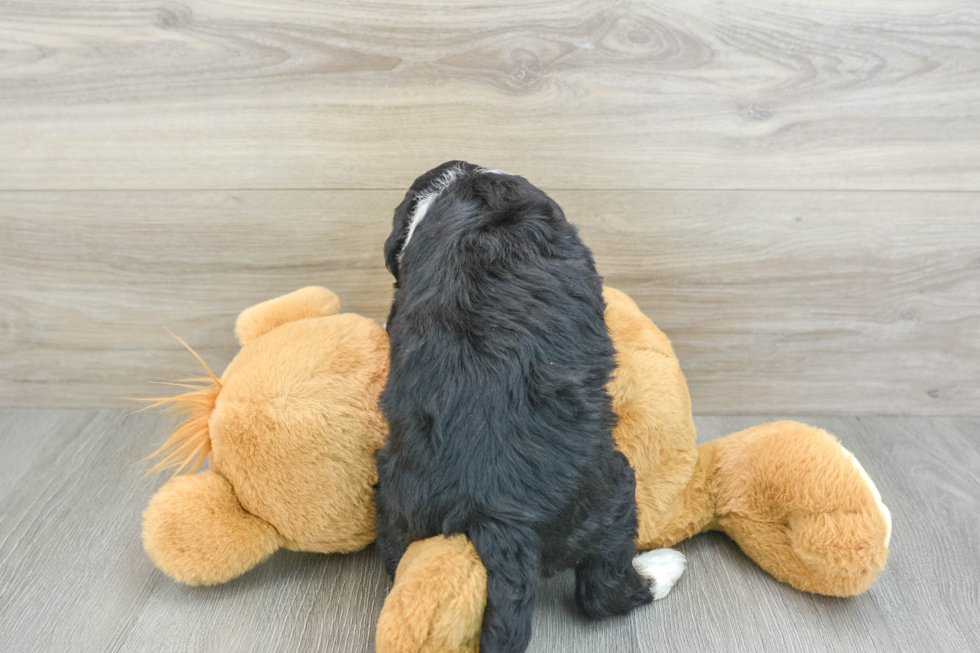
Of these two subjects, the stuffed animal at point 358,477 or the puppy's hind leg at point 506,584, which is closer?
the puppy's hind leg at point 506,584

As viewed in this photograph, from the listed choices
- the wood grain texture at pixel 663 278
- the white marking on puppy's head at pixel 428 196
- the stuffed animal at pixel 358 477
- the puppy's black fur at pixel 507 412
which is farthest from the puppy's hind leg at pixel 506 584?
the wood grain texture at pixel 663 278

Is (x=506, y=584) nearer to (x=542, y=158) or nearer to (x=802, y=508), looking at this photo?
(x=802, y=508)

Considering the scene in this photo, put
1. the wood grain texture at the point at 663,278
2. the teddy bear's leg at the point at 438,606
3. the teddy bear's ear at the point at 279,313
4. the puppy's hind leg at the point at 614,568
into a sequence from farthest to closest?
the wood grain texture at the point at 663,278 → the teddy bear's ear at the point at 279,313 → the puppy's hind leg at the point at 614,568 → the teddy bear's leg at the point at 438,606

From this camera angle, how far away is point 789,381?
118cm

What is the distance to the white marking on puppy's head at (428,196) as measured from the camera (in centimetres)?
79

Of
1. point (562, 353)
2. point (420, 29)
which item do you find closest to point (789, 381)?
point (562, 353)

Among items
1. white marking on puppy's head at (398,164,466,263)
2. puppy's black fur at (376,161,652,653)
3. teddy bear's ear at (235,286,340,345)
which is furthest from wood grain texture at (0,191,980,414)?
puppy's black fur at (376,161,652,653)

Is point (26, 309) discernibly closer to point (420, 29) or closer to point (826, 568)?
point (420, 29)

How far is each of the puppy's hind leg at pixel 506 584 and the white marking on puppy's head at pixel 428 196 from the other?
13.2 inches

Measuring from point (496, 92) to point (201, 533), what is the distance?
700 millimetres

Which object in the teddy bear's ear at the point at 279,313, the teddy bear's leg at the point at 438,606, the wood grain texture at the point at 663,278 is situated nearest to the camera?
the teddy bear's leg at the point at 438,606

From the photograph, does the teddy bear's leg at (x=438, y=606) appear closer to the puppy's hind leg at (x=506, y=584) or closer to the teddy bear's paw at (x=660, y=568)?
the puppy's hind leg at (x=506, y=584)

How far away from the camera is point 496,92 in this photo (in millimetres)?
997

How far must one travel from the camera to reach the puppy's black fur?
2.15 ft
